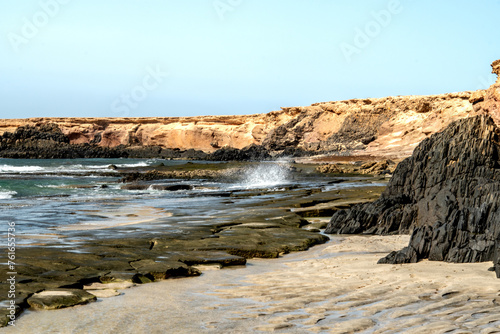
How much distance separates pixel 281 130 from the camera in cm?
6700

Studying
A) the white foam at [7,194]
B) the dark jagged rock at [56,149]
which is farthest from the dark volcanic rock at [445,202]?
the dark jagged rock at [56,149]

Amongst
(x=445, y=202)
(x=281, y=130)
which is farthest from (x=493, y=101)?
(x=281, y=130)

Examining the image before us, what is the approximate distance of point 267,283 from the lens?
21.5 feet

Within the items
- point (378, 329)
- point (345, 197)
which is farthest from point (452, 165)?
point (378, 329)

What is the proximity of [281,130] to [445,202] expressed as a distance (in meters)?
57.3

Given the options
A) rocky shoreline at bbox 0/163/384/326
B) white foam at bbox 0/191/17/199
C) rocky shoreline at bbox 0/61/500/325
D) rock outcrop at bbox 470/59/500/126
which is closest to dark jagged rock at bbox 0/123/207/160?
rock outcrop at bbox 470/59/500/126

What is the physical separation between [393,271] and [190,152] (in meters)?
62.7

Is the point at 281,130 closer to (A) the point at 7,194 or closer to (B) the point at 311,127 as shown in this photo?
(B) the point at 311,127

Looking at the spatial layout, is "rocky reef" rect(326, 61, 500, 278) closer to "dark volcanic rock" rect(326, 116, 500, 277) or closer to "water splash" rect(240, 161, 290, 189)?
"dark volcanic rock" rect(326, 116, 500, 277)

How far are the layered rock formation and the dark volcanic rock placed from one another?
3315cm

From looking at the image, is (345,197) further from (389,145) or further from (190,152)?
(190,152)

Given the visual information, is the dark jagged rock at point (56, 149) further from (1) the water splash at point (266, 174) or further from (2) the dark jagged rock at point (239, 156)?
(1) the water splash at point (266, 174)

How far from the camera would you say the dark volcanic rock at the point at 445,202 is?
24.5ft

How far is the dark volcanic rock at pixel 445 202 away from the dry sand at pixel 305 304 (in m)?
0.45
